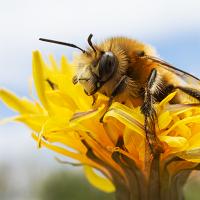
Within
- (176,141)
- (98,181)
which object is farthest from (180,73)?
(98,181)

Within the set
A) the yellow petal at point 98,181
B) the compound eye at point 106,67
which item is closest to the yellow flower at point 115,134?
the compound eye at point 106,67

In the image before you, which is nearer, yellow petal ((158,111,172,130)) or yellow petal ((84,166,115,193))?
yellow petal ((158,111,172,130))

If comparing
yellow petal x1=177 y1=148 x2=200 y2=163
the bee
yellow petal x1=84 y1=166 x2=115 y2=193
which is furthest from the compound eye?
yellow petal x1=84 y1=166 x2=115 y2=193

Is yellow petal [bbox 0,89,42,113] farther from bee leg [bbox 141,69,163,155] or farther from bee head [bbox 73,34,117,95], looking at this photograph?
bee leg [bbox 141,69,163,155]

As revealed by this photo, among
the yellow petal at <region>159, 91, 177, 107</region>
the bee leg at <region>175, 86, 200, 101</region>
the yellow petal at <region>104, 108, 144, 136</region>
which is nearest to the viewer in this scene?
the yellow petal at <region>104, 108, 144, 136</region>

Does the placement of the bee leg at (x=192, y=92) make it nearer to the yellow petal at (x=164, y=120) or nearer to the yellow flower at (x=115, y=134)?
the yellow flower at (x=115, y=134)

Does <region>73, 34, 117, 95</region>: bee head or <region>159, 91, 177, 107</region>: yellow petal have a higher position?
<region>73, 34, 117, 95</region>: bee head

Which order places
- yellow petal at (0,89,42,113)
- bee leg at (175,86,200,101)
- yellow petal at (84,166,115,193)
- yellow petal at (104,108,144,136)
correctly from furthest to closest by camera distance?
yellow petal at (84,166,115,193)
yellow petal at (0,89,42,113)
bee leg at (175,86,200,101)
yellow petal at (104,108,144,136)

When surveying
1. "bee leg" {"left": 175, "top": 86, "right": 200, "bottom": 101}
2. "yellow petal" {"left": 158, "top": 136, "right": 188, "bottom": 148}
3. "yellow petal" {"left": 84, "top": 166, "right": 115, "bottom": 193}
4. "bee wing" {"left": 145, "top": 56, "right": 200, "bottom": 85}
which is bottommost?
"yellow petal" {"left": 84, "top": 166, "right": 115, "bottom": 193}
